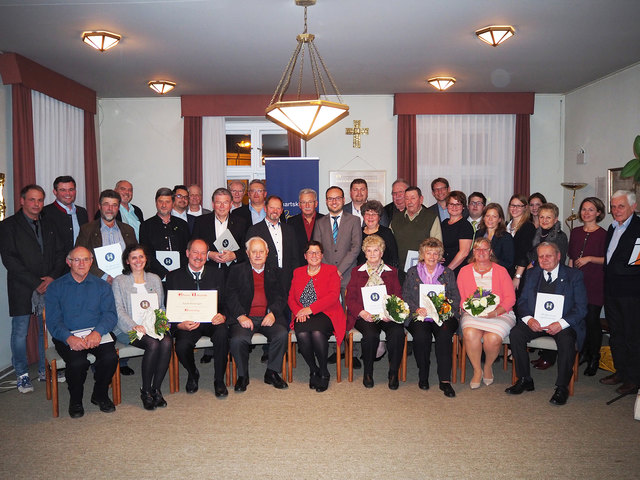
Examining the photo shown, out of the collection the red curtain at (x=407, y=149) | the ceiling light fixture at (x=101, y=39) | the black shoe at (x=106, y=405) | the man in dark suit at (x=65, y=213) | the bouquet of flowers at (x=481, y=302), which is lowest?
the black shoe at (x=106, y=405)

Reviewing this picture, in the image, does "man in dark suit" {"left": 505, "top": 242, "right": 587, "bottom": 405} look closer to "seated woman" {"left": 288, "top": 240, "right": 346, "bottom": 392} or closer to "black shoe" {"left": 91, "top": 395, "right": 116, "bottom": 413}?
"seated woman" {"left": 288, "top": 240, "right": 346, "bottom": 392}

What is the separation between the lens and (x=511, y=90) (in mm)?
8047

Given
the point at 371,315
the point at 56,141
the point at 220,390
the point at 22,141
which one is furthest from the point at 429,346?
Result: the point at 56,141

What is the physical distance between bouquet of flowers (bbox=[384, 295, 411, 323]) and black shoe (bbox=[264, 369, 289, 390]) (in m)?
1.26

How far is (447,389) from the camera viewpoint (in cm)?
456

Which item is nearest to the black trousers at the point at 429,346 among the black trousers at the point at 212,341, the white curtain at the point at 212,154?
the black trousers at the point at 212,341

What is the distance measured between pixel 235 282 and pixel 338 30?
2.85 meters

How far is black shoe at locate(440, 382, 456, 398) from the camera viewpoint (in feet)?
14.9

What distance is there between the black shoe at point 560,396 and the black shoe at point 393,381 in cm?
138

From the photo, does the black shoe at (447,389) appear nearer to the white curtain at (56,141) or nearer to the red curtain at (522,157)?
the red curtain at (522,157)

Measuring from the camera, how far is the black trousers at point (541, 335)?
4461mm

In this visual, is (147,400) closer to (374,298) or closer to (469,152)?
(374,298)

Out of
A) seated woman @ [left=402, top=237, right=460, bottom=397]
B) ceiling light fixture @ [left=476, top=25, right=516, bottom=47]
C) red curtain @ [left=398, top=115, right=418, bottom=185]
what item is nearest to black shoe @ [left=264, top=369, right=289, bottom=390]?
seated woman @ [left=402, top=237, right=460, bottom=397]

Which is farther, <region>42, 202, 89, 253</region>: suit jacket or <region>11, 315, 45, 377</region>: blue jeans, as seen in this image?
<region>42, 202, 89, 253</region>: suit jacket
